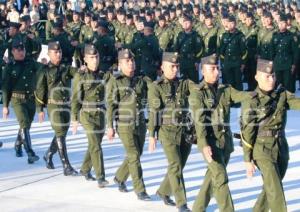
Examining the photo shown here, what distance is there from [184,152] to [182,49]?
7.94 meters

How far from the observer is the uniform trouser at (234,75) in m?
16.0

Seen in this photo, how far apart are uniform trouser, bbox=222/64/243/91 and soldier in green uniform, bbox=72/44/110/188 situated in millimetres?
6668

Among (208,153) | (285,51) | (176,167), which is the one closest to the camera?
(208,153)

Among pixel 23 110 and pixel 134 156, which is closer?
pixel 134 156

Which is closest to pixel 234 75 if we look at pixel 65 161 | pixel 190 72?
pixel 190 72

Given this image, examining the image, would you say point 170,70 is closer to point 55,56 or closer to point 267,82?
point 267,82

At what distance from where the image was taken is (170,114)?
340 inches

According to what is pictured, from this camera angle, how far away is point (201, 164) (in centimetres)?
1087

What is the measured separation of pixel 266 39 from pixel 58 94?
7013 mm

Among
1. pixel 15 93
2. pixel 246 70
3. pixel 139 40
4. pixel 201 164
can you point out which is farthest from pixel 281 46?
pixel 15 93

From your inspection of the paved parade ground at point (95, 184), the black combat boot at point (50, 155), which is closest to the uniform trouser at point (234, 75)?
the paved parade ground at point (95, 184)

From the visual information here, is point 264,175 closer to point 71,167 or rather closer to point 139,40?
point 71,167

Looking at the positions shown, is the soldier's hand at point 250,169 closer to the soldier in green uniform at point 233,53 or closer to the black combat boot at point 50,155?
the black combat boot at point 50,155

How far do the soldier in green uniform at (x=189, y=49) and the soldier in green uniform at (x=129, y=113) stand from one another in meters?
7.20
